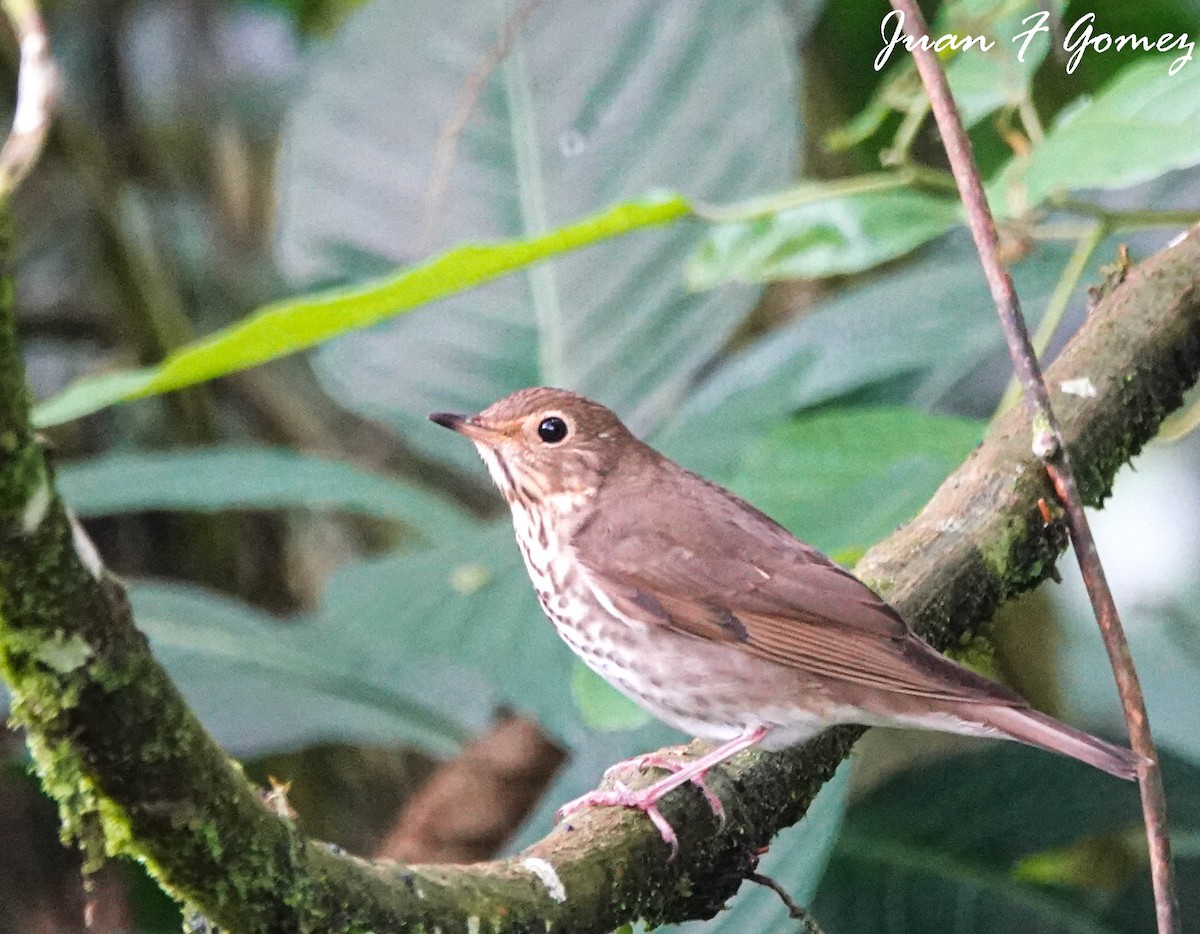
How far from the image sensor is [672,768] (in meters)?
1.91

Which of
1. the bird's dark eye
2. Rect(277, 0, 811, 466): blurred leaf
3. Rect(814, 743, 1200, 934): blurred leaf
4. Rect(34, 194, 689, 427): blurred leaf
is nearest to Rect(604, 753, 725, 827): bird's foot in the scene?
the bird's dark eye

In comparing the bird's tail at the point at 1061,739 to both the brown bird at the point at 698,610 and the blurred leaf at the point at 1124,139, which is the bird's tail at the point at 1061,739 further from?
the blurred leaf at the point at 1124,139

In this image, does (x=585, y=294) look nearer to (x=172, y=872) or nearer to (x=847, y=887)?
(x=847, y=887)

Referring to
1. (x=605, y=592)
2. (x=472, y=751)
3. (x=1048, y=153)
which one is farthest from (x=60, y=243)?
(x=1048, y=153)

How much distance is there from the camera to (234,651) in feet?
10.3

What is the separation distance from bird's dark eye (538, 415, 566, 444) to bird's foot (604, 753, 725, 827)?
0.63 metres

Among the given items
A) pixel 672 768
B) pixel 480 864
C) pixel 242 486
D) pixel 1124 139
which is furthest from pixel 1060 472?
pixel 242 486

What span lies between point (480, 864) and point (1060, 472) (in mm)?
801

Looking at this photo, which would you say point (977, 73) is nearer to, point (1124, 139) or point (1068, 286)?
point (1068, 286)

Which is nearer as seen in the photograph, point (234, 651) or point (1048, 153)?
point (1048, 153)

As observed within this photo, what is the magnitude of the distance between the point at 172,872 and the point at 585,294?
7.95 ft

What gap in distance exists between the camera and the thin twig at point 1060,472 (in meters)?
1.47

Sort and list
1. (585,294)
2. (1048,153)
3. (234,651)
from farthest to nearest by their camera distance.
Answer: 1. (585,294)
2. (234,651)
3. (1048,153)

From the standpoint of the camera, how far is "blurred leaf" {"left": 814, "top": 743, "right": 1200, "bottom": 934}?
2666mm
